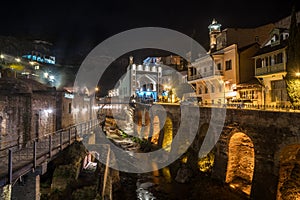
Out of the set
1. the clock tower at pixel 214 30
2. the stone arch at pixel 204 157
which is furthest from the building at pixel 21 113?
the clock tower at pixel 214 30

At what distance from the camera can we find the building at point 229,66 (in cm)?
3135

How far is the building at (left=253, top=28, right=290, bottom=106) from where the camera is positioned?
80.9 feet

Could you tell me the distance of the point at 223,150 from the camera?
21094 millimetres

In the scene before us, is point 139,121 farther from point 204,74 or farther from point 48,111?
point 48,111

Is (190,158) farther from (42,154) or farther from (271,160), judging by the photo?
(42,154)

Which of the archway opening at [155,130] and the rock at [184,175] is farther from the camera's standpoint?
the archway opening at [155,130]

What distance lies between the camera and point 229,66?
32656mm

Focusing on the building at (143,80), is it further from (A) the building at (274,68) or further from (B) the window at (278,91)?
(B) the window at (278,91)

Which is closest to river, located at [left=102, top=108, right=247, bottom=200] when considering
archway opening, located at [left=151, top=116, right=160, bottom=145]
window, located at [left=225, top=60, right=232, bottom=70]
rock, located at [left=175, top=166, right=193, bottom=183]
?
rock, located at [left=175, top=166, right=193, bottom=183]

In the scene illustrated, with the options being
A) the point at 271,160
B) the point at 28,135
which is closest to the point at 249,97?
the point at 271,160

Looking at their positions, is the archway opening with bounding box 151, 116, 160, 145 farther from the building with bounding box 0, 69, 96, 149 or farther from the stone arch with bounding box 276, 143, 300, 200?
the stone arch with bounding box 276, 143, 300, 200

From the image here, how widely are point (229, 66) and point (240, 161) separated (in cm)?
1636

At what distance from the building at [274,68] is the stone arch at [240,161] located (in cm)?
819

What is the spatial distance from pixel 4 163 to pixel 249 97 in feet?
93.6
